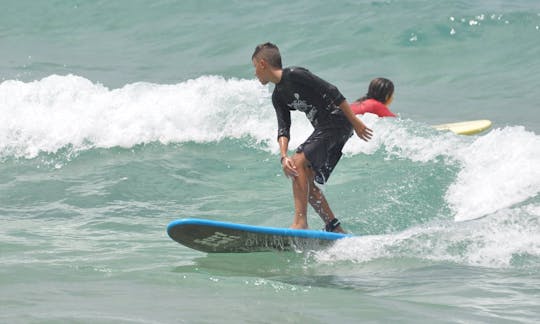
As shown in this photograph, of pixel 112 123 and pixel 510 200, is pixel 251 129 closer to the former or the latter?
pixel 112 123

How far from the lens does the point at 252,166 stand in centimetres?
1010

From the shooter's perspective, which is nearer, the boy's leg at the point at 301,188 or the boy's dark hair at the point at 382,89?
the boy's leg at the point at 301,188

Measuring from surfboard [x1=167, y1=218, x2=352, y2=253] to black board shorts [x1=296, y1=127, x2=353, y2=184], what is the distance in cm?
47

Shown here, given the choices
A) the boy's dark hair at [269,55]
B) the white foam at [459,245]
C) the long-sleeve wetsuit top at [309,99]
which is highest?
the boy's dark hair at [269,55]

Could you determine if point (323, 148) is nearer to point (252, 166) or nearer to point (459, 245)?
point (459, 245)

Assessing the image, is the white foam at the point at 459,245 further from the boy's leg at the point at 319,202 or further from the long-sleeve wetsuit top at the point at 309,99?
the long-sleeve wetsuit top at the point at 309,99

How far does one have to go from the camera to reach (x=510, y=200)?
26.3 feet

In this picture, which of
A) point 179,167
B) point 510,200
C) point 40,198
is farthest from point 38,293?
point 179,167

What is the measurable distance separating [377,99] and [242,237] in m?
2.08

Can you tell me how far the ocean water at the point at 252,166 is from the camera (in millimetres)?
4878

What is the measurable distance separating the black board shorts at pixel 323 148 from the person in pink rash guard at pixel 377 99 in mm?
1044

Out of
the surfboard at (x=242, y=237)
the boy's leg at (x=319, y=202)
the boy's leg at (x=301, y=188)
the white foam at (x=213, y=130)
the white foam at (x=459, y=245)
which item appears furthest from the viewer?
the white foam at (x=213, y=130)

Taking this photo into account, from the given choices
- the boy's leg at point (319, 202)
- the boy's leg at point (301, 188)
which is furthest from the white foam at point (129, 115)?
the boy's leg at point (301, 188)

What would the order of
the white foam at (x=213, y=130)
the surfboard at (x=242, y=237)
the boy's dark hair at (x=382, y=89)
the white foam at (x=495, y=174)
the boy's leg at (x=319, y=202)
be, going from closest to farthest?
the surfboard at (x=242, y=237), the boy's leg at (x=319, y=202), the boy's dark hair at (x=382, y=89), the white foam at (x=495, y=174), the white foam at (x=213, y=130)
